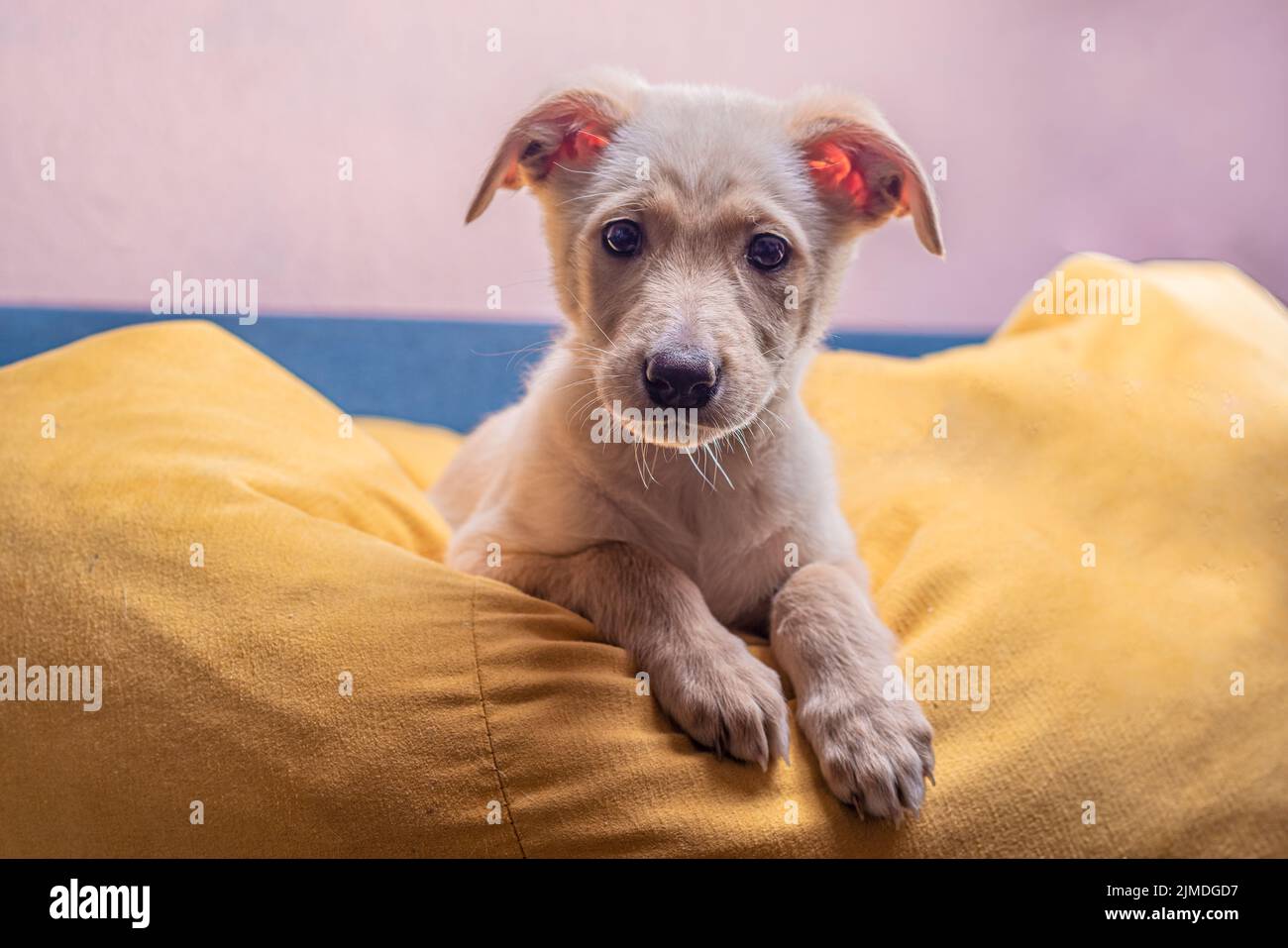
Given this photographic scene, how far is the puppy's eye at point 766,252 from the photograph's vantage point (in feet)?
7.67

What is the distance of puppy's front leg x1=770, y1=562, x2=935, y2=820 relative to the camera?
1.95m

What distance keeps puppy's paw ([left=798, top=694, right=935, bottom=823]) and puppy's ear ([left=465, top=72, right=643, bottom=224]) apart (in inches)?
54.9

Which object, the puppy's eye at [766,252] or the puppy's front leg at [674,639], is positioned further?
the puppy's eye at [766,252]

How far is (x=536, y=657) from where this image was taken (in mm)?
2170

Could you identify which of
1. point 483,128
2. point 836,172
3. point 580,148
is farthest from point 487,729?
point 483,128

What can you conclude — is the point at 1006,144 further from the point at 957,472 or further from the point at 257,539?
the point at 257,539

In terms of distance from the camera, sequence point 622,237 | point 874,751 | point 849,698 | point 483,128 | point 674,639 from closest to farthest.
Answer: point 874,751, point 849,698, point 674,639, point 622,237, point 483,128

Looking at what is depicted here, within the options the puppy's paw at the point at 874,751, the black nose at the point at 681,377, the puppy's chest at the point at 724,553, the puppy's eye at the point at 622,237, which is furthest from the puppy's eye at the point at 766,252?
the puppy's paw at the point at 874,751

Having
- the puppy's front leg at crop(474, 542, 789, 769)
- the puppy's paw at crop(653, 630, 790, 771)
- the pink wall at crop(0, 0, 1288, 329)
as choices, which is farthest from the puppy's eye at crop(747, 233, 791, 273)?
the pink wall at crop(0, 0, 1288, 329)

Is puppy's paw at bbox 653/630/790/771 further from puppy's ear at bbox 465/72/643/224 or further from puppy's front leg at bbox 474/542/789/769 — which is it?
puppy's ear at bbox 465/72/643/224

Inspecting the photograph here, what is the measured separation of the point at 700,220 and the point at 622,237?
0.59ft

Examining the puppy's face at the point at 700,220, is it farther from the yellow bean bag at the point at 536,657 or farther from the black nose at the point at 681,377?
the yellow bean bag at the point at 536,657

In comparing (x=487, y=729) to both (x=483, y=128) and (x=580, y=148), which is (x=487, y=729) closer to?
(x=580, y=148)

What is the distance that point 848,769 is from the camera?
6.42 ft
